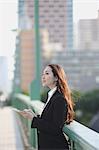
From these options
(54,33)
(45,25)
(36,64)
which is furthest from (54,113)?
(54,33)

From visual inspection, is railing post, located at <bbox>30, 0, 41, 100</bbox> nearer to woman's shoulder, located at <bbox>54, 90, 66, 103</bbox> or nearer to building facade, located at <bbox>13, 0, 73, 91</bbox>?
building facade, located at <bbox>13, 0, 73, 91</bbox>

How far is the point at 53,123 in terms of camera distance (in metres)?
2.96

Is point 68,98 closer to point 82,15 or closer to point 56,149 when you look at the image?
point 56,149

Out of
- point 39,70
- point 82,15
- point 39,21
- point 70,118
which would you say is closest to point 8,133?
point 39,70

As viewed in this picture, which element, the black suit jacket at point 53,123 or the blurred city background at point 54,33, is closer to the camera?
the black suit jacket at point 53,123

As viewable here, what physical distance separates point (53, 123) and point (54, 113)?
0.06 m

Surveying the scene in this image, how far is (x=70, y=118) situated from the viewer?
10.4 feet

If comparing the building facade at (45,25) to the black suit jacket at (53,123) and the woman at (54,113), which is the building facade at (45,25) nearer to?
the woman at (54,113)

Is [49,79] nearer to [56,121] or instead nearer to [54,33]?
[56,121]

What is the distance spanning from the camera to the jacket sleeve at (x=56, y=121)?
2.92 metres

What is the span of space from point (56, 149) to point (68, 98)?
1.09 ft

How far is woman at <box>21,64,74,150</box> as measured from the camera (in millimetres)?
2941

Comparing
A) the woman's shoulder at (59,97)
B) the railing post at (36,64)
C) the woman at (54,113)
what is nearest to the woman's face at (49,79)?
the woman at (54,113)

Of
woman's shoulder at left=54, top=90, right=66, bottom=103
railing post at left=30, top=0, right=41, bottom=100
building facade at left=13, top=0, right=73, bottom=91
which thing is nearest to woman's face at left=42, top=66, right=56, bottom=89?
woman's shoulder at left=54, top=90, right=66, bottom=103
